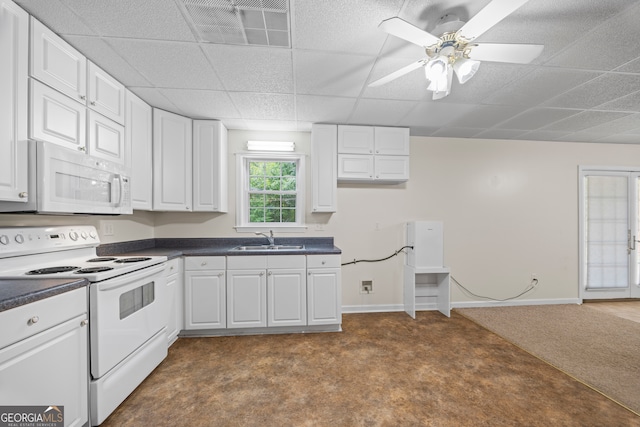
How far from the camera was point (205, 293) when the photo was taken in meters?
2.61

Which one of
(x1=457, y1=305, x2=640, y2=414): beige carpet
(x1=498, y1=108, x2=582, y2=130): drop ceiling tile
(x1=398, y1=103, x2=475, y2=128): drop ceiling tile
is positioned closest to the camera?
(x1=457, y1=305, x2=640, y2=414): beige carpet

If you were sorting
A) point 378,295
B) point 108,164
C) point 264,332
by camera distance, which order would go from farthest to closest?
point 378,295 < point 264,332 < point 108,164

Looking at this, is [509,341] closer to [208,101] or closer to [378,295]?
[378,295]

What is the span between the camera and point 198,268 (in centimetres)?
261

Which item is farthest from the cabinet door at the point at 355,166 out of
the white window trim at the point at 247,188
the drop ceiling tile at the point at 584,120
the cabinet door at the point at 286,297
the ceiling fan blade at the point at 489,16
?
the drop ceiling tile at the point at 584,120

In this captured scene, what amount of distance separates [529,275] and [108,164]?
16.8ft

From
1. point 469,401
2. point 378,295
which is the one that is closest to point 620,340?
point 469,401

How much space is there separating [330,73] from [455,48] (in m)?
0.89

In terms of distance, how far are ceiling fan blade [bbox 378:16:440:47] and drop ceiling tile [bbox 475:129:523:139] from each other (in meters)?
2.47

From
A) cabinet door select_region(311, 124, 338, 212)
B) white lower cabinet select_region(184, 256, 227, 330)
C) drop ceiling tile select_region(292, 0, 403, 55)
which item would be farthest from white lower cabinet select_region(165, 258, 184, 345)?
drop ceiling tile select_region(292, 0, 403, 55)

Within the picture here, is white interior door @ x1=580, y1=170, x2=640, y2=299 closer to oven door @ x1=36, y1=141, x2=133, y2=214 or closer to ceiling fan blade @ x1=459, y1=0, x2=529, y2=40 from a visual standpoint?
ceiling fan blade @ x1=459, y1=0, x2=529, y2=40

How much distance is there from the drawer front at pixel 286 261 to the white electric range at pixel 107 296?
3.21ft

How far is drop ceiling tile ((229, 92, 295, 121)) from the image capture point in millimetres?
2369

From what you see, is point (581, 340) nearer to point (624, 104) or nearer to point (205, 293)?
point (624, 104)
